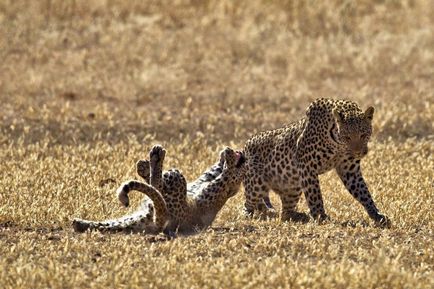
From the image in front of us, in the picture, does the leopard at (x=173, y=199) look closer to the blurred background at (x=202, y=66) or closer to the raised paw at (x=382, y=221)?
the raised paw at (x=382, y=221)

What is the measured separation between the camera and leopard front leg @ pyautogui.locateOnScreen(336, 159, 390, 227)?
10617 mm

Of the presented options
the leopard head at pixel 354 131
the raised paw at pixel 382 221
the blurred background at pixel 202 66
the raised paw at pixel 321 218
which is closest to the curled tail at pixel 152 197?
the raised paw at pixel 321 218

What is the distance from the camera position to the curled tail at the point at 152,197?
9078mm

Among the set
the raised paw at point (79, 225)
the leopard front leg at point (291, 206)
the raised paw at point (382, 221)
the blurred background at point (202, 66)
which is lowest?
the raised paw at point (79, 225)

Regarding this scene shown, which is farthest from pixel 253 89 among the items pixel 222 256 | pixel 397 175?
pixel 222 256

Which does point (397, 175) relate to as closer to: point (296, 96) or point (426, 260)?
point (426, 260)

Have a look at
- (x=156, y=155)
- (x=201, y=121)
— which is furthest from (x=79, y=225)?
(x=201, y=121)

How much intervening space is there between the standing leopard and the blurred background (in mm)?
4195

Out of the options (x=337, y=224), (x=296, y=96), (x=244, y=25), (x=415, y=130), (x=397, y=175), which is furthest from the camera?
(x=244, y=25)

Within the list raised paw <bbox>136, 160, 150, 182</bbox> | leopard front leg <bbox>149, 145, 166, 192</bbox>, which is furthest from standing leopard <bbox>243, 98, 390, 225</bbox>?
leopard front leg <bbox>149, 145, 166, 192</bbox>

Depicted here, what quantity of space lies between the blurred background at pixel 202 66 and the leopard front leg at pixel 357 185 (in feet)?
15.7

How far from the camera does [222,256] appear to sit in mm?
8992

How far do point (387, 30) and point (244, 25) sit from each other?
276 cm

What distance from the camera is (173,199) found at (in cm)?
1007
